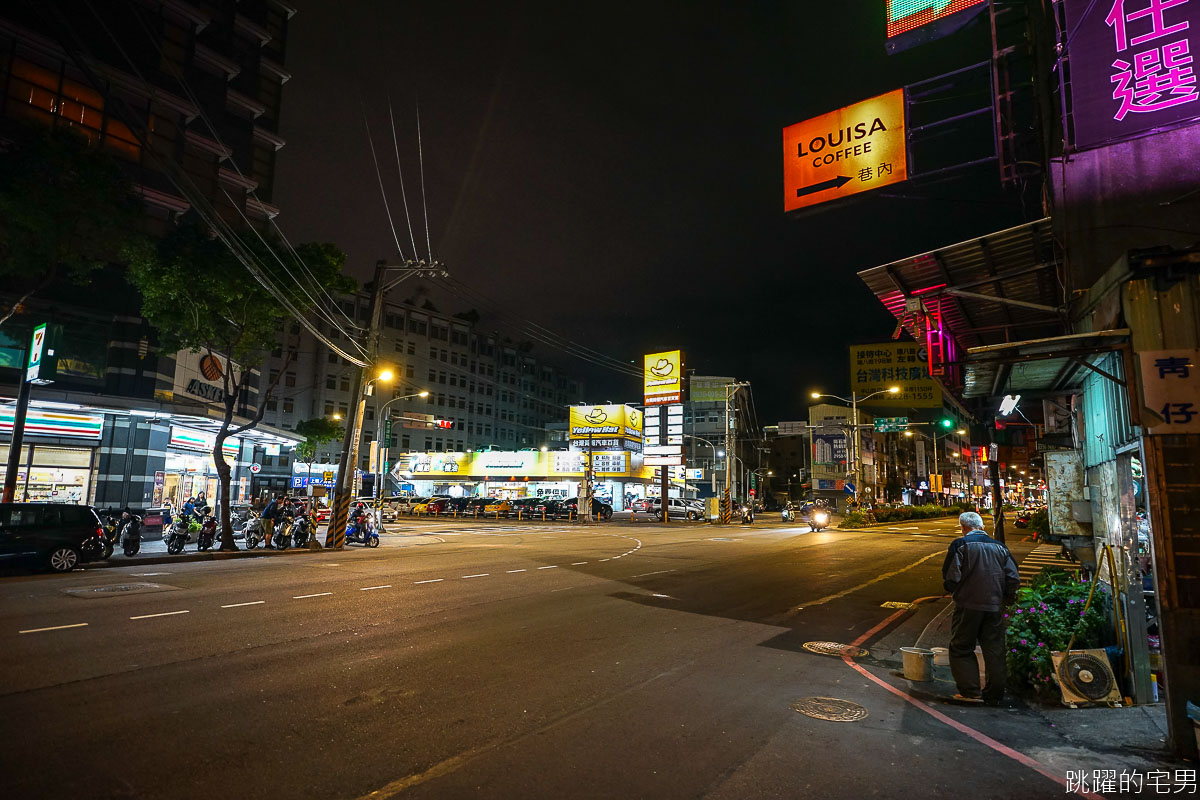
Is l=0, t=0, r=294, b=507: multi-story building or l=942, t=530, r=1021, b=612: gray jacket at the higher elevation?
l=0, t=0, r=294, b=507: multi-story building

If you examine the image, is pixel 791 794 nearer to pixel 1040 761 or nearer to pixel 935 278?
pixel 1040 761

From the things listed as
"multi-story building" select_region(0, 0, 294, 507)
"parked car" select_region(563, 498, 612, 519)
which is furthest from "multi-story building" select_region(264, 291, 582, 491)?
"multi-story building" select_region(0, 0, 294, 507)

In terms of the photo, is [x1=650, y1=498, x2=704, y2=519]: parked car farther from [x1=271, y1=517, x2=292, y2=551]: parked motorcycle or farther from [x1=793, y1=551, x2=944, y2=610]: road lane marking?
[x1=271, y1=517, x2=292, y2=551]: parked motorcycle

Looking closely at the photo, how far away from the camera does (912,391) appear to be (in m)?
32.8

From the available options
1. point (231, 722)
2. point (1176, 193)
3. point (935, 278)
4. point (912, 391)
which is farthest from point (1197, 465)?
point (912, 391)

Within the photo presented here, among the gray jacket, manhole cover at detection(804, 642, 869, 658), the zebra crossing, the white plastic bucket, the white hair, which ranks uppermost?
the white hair

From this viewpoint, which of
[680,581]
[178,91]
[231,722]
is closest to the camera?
[231,722]

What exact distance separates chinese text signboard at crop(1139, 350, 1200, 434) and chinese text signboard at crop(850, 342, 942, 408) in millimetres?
28183

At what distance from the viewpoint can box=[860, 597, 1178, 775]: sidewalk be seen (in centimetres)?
496

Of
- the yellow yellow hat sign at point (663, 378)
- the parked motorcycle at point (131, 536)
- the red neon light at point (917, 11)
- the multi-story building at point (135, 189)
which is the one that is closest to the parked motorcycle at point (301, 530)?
the parked motorcycle at point (131, 536)

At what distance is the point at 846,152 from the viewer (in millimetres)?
12180

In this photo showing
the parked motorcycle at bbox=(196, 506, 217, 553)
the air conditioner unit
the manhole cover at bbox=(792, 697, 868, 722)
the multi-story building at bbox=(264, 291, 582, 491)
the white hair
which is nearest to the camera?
the manhole cover at bbox=(792, 697, 868, 722)

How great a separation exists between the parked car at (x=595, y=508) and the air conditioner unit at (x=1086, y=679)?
45.0 meters

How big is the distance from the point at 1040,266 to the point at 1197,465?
4.00 meters
